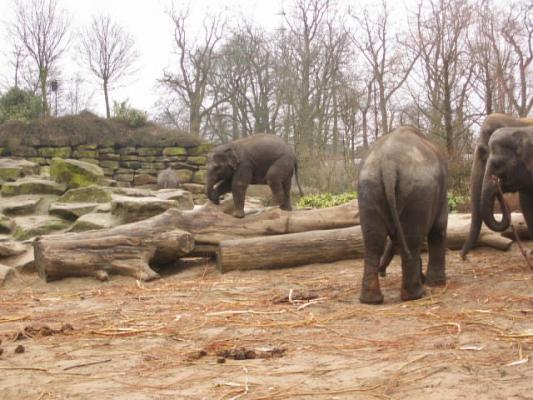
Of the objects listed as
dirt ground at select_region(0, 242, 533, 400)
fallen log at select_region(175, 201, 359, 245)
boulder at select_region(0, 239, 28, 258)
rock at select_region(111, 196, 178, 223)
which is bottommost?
dirt ground at select_region(0, 242, 533, 400)

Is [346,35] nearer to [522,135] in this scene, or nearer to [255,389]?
[522,135]

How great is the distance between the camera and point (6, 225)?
12.4 metres

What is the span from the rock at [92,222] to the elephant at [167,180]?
10309 mm

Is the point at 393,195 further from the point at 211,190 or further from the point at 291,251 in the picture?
the point at 211,190

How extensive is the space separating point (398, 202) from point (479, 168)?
220 cm

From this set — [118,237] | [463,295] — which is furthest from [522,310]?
[118,237]

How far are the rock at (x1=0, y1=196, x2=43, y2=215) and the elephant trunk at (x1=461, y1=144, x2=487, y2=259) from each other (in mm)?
9412

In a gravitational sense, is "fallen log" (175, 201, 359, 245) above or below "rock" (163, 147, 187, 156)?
below

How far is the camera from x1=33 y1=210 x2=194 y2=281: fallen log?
8.95 metres

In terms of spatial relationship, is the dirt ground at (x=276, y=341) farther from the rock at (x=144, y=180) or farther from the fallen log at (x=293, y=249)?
the rock at (x=144, y=180)

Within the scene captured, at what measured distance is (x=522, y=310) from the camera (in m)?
5.29

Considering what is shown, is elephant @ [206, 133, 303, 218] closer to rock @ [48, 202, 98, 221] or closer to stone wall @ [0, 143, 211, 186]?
rock @ [48, 202, 98, 221]

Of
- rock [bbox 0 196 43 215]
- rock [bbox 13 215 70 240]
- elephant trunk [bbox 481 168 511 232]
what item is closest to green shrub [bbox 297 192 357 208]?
rock [bbox 13 215 70 240]

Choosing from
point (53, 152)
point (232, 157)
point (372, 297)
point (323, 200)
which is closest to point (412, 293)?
point (372, 297)
